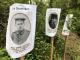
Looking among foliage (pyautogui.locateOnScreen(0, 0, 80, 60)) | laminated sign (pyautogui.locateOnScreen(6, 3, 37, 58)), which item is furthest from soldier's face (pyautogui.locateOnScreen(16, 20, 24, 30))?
foliage (pyautogui.locateOnScreen(0, 0, 80, 60))

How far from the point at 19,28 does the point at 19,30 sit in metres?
0.02

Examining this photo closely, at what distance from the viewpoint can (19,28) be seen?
8.84 ft

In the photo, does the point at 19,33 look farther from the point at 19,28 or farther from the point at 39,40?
the point at 39,40

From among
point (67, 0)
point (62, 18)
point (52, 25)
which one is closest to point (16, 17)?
point (52, 25)

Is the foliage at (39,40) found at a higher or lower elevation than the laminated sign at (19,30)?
lower

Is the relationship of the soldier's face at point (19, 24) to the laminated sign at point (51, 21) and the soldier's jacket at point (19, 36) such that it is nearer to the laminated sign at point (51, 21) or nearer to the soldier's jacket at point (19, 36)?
the soldier's jacket at point (19, 36)

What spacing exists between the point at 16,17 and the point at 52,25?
168 cm

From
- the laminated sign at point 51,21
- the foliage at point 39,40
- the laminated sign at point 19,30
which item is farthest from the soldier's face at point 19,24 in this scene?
the foliage at point 39,40

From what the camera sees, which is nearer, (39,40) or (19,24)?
(19,24)

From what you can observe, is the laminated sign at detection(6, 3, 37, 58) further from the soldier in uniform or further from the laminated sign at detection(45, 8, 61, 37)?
the laminated sign at detection(45, 8, 61, 37)

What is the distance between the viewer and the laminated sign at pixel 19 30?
2667 millimetres

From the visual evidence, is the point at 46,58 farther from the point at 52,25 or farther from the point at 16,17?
the point at 16,17

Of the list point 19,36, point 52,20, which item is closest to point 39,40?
point 52,20

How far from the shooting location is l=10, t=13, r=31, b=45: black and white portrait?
8.77 feet
